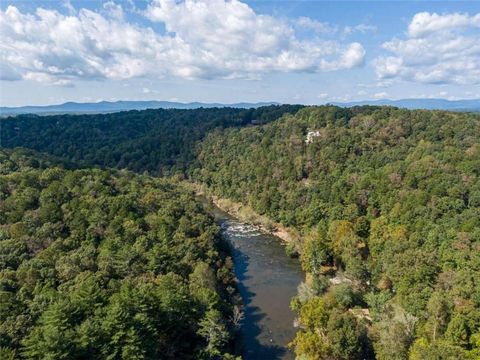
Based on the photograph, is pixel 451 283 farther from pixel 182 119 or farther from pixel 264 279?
pixel 182 119

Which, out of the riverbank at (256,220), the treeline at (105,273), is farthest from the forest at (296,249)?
the riverbank at (256,220)

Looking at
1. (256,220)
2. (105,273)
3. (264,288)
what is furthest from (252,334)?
(256,220)

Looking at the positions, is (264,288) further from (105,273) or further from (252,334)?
(105,273)

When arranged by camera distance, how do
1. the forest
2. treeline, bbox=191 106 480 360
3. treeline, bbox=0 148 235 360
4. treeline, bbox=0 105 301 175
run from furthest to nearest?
treeline, bbox=0 105 301 175, treeline, bbox=191 106 480 360, the forest, treeline, bbox=0 148 235 360

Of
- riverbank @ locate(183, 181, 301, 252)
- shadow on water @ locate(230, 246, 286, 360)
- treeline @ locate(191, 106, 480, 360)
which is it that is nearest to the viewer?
treeline @ locate(191, 106, 480, 360)

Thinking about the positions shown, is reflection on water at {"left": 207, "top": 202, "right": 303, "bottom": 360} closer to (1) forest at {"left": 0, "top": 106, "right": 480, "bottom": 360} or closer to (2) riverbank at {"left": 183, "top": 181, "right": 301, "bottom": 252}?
(2) riverbank at {"left": 183, "top": 181, "right": 301, "bottom": 252}

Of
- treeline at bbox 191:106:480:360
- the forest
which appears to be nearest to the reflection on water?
the forest
